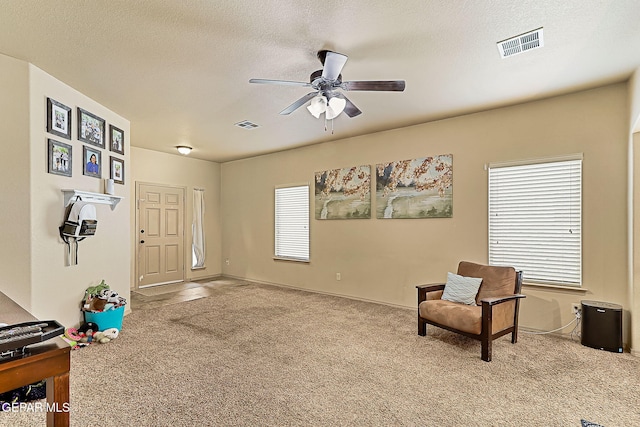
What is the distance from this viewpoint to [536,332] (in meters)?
3.77

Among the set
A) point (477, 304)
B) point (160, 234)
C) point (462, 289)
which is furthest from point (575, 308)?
point (160, 234)

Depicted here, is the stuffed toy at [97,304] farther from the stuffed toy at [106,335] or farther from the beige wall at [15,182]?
the beige wall at [15,182]

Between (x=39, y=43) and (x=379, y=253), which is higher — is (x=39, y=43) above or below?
above

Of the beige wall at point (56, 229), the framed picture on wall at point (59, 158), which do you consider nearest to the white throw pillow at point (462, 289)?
the beige wall at point (56, 229)

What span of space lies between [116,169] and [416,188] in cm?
420

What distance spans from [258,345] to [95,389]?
4.58 ft

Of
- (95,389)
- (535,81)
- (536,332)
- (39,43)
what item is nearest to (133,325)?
(95,389)

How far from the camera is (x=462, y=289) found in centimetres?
366

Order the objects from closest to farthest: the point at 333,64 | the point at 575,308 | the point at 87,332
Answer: the point at 333,64, the point at 87,332, the point at 575,308

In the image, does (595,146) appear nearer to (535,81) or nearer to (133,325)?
(535,81)

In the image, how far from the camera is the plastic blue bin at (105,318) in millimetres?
3594

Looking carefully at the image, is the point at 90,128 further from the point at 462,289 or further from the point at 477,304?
the point at 477,304

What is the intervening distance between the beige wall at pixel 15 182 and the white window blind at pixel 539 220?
A: 5.06m

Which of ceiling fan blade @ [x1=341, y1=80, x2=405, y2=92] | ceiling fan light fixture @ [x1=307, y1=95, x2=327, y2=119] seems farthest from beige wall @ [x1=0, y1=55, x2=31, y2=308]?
ceiling fan blade @ [x1=341, y1=80, x2=405, y2=92]
